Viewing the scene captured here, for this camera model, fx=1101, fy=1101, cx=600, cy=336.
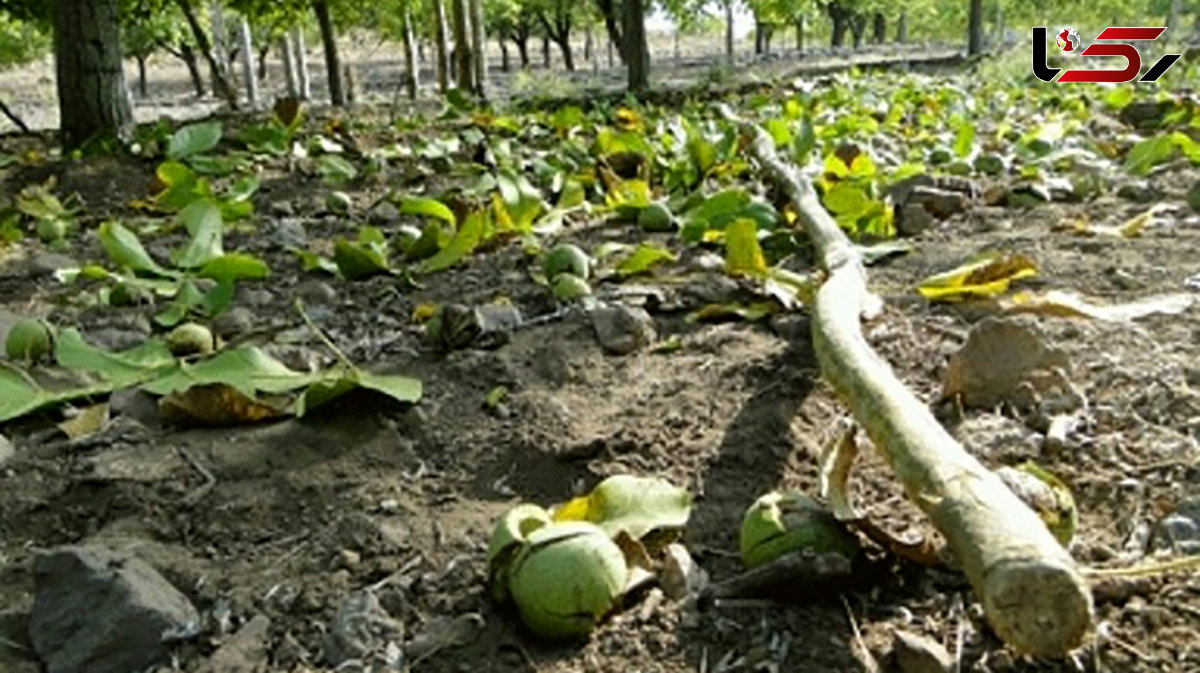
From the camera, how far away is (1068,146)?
17.4ft

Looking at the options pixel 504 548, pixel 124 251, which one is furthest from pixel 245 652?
pixel 124 251

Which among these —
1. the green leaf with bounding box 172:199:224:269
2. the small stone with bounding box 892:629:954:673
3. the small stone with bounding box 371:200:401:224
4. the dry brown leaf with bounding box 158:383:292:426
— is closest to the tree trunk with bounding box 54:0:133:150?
the small stone with bounding box 371:200:401:224

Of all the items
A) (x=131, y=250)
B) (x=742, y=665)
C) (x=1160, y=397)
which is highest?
(x=131, y=250)

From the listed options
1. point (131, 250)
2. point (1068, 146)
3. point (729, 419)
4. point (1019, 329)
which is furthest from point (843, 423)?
point (1068, 146)

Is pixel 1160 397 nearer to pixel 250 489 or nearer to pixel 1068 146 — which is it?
pixel 250 489

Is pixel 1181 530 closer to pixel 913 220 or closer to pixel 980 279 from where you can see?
pixel 980 279

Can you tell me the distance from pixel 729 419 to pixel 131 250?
196 centimetres

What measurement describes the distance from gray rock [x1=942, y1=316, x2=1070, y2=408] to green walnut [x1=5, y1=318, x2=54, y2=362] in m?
2.06

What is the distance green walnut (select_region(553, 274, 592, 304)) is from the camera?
299 cm

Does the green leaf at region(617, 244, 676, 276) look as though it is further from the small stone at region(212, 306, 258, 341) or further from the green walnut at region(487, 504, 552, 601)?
the green walnut at region(487, 504, 552, 601)

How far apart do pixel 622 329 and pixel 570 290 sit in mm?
385

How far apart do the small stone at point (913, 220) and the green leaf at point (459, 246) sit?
4.90 ft

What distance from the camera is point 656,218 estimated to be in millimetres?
4031

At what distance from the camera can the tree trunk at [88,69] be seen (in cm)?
627
